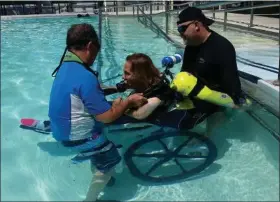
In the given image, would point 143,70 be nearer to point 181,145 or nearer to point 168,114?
point 168,114

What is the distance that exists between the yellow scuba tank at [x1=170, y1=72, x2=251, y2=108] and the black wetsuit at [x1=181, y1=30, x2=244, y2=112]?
0.33ft

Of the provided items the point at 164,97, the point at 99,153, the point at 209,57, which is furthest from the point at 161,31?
the point at 99,153

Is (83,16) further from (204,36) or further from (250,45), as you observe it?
(204,36)

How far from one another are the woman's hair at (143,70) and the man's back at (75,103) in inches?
19.8

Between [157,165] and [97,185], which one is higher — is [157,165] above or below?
below

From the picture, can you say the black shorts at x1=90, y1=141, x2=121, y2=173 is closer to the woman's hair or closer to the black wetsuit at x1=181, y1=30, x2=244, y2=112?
the woman's hair

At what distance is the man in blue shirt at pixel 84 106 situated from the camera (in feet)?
7.09

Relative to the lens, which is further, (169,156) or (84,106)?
(169,156)

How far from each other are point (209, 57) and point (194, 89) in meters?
0.38

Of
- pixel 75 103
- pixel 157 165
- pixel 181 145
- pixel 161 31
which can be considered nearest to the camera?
pixel 75 103

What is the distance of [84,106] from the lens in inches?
88.4

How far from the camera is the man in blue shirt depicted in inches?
85.0

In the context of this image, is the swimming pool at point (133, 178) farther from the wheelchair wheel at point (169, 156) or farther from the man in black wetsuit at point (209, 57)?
the man in black wetsuit at point (209, 57)

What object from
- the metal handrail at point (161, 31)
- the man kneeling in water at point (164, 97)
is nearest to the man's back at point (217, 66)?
the man kneeling in water at point (164, 97)
